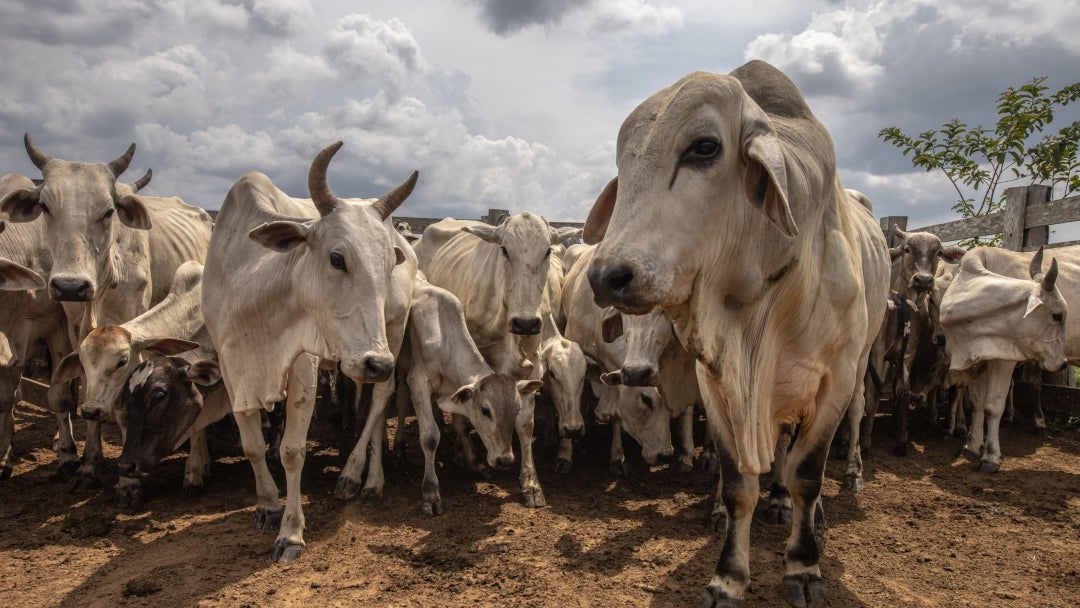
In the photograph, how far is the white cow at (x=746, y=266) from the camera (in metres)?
2.54

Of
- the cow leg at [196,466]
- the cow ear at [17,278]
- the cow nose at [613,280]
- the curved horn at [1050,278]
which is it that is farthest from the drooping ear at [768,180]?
the cow ear at [17,278]

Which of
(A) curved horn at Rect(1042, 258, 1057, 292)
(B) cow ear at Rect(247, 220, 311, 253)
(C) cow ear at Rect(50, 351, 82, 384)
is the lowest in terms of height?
(C) cow ear at Rect(50, 351, 82, 384)

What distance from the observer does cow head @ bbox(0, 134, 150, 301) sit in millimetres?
5156

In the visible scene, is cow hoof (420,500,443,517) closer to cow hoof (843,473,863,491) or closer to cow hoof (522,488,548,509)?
cow hoof (522,488,548,509)

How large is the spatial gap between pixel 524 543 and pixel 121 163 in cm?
446

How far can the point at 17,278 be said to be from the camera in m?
5.36

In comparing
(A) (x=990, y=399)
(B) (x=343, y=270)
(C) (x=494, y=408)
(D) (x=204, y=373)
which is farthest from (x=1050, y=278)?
(D) (x=204, y=373)

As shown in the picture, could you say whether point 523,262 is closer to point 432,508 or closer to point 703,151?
point 432,508

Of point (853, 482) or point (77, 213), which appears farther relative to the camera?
point (853, 482)

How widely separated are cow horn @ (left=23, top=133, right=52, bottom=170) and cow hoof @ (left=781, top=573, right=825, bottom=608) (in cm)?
609

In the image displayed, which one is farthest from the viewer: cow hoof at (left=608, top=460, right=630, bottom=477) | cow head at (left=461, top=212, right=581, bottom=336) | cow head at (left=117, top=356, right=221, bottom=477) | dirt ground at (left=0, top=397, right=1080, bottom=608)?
cow hoof at (left=608, top=460, right=630, bottom=477)

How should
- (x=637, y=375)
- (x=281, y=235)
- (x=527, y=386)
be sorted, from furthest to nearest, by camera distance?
(x=527, y=386), (x=637, y=375), (x=281, y=235)

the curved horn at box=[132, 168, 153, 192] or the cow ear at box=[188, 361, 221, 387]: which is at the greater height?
the curved horn at box=[132, 168, 153, 192]

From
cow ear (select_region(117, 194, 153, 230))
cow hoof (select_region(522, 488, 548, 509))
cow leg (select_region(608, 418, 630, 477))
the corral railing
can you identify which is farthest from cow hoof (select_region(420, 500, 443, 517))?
the corral railing
